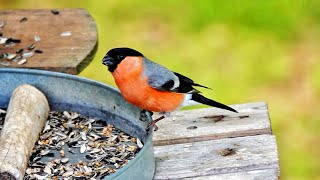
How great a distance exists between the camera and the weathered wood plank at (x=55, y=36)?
3439 millimetres

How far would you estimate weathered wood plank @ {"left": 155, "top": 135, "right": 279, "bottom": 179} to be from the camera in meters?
2.95

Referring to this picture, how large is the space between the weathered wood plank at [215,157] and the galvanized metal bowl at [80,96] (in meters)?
0.11

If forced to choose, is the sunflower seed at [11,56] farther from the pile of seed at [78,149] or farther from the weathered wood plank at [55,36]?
the pile of seed at [78,149]

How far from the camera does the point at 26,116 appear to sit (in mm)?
3021

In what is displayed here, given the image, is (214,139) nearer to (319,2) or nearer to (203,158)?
(203,158)

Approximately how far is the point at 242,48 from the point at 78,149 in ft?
9.32

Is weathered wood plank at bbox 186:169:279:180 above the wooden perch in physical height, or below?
below

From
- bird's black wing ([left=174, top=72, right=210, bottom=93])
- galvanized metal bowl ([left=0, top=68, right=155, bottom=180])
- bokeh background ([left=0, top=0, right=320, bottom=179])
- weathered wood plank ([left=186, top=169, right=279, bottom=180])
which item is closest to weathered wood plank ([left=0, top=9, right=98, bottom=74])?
galvanized metal bowl ([left=0, top=68, right=155, bottom=180])

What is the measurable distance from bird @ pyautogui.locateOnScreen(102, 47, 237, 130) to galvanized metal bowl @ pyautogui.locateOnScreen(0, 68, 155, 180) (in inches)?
4.0

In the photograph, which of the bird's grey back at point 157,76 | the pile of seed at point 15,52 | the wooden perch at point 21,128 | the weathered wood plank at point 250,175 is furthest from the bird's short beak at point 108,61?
the weathered wood plank at point 250,175

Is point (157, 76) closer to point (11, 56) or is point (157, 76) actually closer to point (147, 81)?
point (147, 81)

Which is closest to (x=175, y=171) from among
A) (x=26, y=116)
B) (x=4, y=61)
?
(x=26, y=116)

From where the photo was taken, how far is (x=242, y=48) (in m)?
5.68

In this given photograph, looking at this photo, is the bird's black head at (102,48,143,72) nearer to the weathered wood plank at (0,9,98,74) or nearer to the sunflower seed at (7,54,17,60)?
the weathered wood plank at (0,9,98,74)
